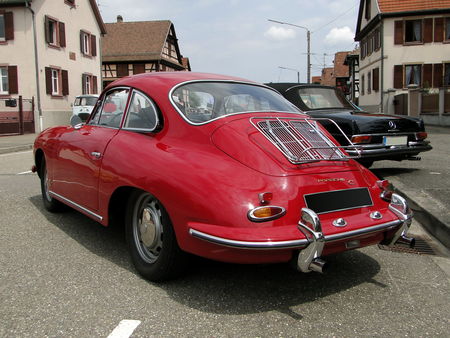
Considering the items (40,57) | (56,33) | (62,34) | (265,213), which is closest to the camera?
(265,213)

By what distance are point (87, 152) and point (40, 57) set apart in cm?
2313

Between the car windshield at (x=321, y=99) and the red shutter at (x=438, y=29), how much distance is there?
990 inches

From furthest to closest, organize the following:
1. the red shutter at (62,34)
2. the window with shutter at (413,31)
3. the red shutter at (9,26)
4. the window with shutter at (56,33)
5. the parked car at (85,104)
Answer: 1. the window with shutter at (413,31)
2. the red shutter at (62,34)
3. the window with shutter at (56,33)
4. the red shutter at (9,26)
5. the parked car at (85,104)

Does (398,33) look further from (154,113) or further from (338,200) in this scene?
(338,200)

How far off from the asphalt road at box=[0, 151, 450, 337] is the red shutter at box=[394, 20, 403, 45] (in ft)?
96.4

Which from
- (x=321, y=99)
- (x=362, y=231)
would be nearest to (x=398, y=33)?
(x=321, y=99)

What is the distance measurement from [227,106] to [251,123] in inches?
14.1

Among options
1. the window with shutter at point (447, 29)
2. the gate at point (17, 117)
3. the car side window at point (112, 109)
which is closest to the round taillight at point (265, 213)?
the car side window at point (112, 109)

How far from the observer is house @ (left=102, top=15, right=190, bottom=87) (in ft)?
152

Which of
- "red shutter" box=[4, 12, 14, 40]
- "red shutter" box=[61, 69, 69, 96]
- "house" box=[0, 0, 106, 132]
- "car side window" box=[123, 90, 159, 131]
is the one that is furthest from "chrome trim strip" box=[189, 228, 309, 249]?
"red shutter" box=[61, 69, 69, 96]

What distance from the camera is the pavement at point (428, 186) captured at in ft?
15.3

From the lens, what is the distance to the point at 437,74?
2964 cm

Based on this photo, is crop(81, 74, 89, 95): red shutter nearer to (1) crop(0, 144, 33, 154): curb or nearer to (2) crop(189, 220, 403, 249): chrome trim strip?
(1) crop(0, 144, 33, 154): curb

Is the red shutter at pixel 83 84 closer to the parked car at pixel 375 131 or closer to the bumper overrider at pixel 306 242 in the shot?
the parked car at pixel 375 131
